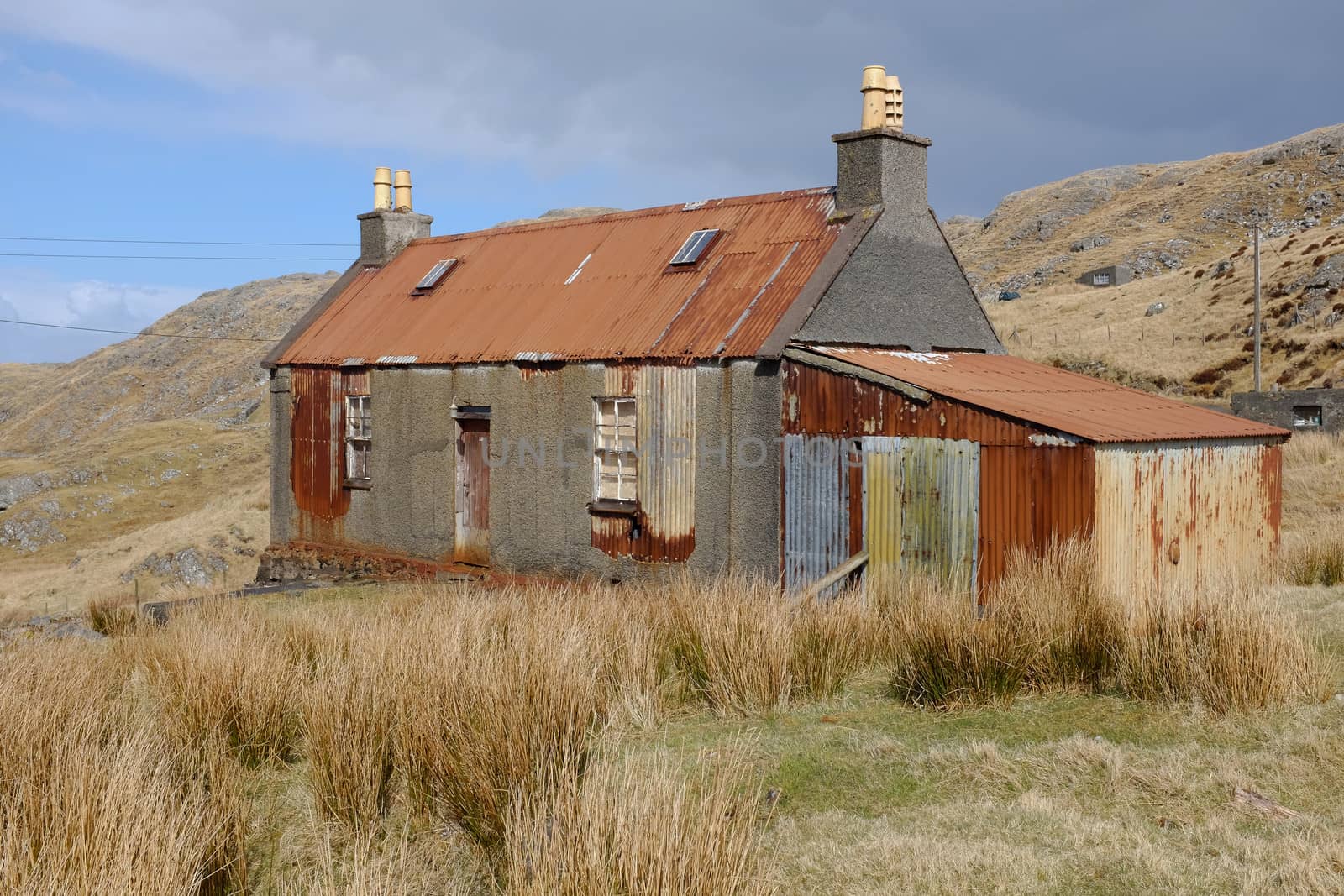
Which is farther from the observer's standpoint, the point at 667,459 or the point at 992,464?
the point at 667,459

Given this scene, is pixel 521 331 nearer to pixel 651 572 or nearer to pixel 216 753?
pixel 651 572

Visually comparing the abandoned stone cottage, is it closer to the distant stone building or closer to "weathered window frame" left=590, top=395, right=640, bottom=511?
"weathered window frame" left=590, top=395, right=640, bottom=511

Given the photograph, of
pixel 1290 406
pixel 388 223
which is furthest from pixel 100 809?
pixel 1290 406

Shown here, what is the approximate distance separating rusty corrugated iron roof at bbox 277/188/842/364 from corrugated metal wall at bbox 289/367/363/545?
1.06 feet

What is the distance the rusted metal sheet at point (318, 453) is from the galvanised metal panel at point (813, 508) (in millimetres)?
7821

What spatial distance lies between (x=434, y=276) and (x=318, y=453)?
325 cm

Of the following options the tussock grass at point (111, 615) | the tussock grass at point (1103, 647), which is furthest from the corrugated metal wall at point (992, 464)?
the tussock grass at point (111, 615)

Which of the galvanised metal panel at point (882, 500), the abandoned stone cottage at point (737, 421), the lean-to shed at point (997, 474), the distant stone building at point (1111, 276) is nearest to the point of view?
the lean-to shed at point (997, 474)

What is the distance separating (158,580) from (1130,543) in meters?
20.4

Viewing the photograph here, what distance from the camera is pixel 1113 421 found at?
34.8 ft

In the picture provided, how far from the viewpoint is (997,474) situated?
9.96 meters

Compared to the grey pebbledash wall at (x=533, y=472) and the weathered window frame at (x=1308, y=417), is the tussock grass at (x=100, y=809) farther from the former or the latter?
the weathered window frame at (x=1308, y=417)

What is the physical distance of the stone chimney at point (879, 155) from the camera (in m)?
12.9

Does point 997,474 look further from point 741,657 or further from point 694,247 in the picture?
point 694,247
